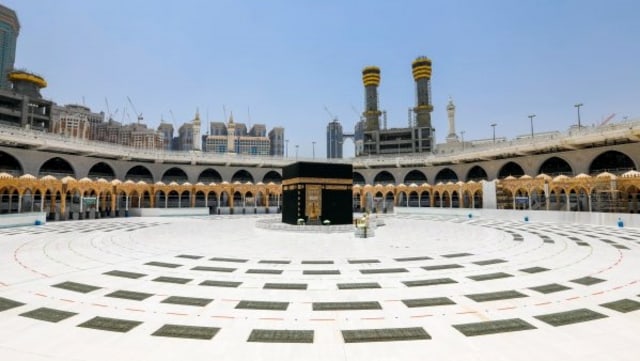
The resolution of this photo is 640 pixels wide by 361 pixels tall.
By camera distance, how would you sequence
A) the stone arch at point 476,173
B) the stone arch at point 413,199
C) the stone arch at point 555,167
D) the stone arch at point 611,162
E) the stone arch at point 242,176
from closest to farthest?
the stone arch at point 611,162
the stone arch at point 555,167
the stone arch at point 476,173
the stone arch at point 242,176
the stone arch at point 413,199

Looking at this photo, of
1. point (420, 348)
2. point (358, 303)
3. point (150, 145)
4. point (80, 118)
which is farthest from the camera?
point (150, 145)

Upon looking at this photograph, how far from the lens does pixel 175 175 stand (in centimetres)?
6231

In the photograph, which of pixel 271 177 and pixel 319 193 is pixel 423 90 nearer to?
pixel 271 177

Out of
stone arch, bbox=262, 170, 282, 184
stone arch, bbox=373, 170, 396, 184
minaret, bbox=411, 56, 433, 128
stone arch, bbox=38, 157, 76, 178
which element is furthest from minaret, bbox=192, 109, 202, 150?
minaret, bbox=411, 56, 433, 128


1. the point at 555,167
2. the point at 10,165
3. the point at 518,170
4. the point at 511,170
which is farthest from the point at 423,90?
the point at 10,165

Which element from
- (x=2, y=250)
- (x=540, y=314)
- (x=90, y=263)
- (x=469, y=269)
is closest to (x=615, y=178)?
(x=469, y=269)

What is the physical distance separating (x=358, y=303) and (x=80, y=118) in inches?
6415

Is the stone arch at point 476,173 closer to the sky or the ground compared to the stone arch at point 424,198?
closer to the sky

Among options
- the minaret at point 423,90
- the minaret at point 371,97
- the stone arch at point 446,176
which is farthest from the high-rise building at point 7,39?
the stone arch at point 446,176

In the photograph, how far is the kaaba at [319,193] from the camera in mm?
26641

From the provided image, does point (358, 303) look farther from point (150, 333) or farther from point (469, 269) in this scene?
point (469, 269)

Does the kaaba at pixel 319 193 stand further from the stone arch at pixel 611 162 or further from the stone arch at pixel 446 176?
the stone arch at pixel 446 176

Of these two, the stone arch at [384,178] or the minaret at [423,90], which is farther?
the minaret at [423,90]

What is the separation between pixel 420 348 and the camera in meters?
5.38
